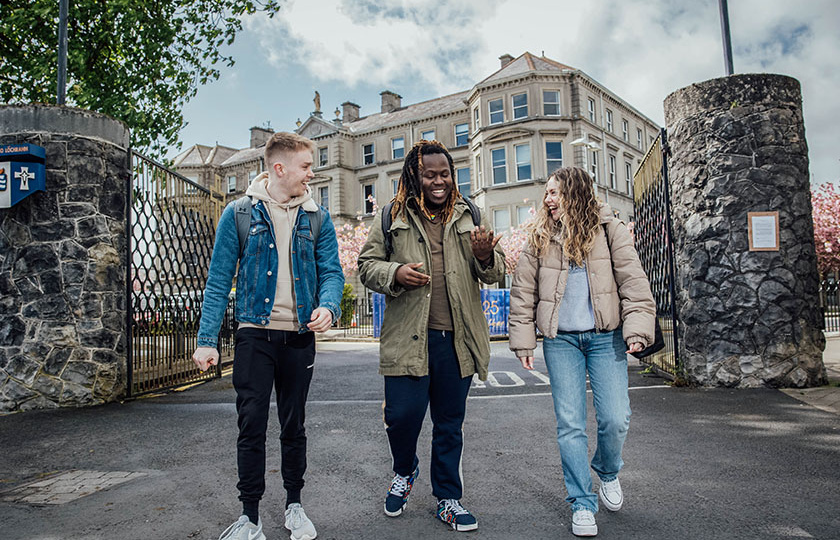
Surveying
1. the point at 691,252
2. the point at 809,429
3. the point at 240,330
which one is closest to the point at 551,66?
the point at 691,252

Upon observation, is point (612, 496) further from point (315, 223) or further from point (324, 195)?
point (324, 195)

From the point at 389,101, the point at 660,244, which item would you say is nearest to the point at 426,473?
the point at 660,244

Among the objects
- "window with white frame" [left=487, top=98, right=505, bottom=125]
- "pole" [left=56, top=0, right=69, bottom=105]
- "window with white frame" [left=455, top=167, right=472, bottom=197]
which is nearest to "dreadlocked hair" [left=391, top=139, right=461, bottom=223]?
"pole" [left=56, top=0, right=69, bottom=105]

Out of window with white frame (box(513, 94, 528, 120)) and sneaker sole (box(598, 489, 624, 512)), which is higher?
window with white frame (box(513, 94, 528, 120))

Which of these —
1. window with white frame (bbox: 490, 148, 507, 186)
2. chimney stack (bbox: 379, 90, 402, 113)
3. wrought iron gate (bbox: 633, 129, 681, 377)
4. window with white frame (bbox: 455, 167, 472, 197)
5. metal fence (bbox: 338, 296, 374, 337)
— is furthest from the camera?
chimney stack (bbox: 379, 90, 402, 113)

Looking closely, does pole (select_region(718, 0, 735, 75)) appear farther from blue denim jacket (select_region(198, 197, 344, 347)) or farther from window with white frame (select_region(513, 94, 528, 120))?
window with white frame (select_region(513, 94, 528, 120))

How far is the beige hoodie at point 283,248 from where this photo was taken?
3105 mm

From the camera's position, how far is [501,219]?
33.6 m

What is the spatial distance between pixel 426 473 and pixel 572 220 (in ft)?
6.61

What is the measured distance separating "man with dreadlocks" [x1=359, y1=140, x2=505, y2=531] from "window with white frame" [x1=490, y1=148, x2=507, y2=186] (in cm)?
3098

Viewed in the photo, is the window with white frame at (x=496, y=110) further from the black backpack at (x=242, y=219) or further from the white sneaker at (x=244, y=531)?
the white sneaker at (x=244, y=531)

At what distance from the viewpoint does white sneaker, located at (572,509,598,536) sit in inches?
117

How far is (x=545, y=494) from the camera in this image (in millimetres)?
3623

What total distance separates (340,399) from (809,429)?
490 cm
